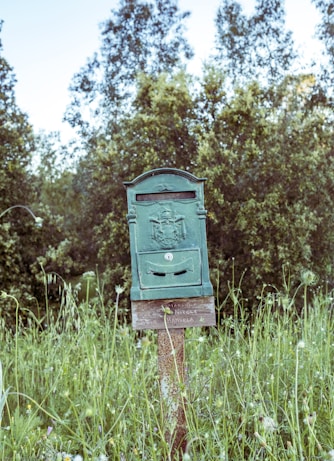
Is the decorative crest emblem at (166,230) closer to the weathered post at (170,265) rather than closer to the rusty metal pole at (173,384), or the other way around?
the weathered post at (170,265)

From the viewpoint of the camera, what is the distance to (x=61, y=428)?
11.4 ft

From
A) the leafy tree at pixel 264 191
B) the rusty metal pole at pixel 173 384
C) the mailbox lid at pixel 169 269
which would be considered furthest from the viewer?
the leafy tree at pixel 264 191

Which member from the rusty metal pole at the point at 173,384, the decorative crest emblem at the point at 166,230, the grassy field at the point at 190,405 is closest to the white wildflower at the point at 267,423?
the grassy field at the point at 190,405

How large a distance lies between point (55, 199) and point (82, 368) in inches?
432

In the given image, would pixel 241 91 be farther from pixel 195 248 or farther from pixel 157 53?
pixel 195 248

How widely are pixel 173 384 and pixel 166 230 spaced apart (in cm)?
91

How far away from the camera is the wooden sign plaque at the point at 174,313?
10.9 feet

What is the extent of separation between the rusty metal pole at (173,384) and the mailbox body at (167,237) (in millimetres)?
270

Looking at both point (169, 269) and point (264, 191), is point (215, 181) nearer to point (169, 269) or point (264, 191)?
point (264, 191)

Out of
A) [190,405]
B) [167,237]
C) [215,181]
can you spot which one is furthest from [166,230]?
[215,181]

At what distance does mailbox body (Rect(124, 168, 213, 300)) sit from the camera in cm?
338

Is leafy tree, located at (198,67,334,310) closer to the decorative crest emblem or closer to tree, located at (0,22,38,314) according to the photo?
tree, located at (0,22,38,314)

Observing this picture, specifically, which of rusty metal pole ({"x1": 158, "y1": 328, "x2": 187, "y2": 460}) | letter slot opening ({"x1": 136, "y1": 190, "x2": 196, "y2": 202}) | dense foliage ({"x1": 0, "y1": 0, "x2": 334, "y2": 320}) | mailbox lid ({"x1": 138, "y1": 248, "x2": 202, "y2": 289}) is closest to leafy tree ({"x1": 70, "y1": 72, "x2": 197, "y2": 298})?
dense foliage ({"x1": 0, "y1": 0, "x2": 334, "y2": 320})

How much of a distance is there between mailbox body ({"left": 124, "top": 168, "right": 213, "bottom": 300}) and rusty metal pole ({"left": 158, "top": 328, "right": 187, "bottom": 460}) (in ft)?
0.89
